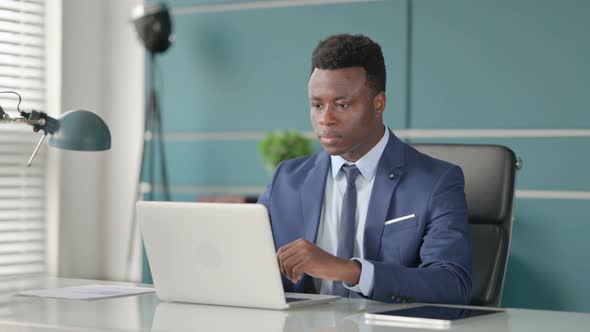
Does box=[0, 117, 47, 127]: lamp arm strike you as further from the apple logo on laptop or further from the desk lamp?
the apple logo on laptop

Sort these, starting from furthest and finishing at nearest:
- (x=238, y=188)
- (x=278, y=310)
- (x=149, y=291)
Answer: (x=238, y=188)
(x=149, y=291)
(x=278, y=310)

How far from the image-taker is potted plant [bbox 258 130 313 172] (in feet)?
13.5

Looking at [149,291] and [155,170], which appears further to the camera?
[155,170]

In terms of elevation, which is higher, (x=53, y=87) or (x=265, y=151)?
(x=53, y=87)

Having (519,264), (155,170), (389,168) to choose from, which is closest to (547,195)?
(519,264)

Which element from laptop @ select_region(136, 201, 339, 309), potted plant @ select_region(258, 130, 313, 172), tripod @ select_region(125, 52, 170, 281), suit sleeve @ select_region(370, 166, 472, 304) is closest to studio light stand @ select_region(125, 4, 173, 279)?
tripod @ select_region(125, 52, 170, 281)

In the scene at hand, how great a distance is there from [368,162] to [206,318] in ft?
2.62

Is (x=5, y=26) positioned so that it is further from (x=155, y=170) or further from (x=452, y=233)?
(x=452, y=233)

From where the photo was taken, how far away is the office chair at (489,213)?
246 centimetres

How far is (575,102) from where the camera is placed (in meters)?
3.76

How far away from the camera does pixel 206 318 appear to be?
181 cm

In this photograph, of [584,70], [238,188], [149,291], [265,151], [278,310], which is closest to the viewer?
[278,310]

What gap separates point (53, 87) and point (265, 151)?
120 cm

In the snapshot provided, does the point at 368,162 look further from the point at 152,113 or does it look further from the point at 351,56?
the point at 152,113
